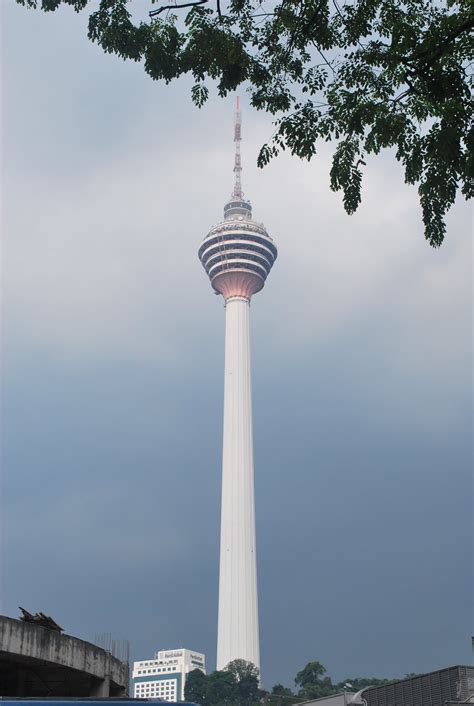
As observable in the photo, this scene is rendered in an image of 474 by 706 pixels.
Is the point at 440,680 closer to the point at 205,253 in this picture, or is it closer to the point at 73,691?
the point at 73,691

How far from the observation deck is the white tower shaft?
8708 millimetres

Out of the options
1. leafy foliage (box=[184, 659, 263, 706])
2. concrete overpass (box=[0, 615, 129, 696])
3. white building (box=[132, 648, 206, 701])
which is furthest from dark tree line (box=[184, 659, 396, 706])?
concrete overpass (box=[0, 615, 129, 696])

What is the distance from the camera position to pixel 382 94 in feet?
45.8

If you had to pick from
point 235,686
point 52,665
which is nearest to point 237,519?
point 235,686

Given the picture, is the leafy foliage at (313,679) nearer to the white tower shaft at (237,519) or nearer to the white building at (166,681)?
the white tower shaft at (237,519)

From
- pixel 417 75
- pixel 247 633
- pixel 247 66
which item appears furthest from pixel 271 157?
pixel 247 633

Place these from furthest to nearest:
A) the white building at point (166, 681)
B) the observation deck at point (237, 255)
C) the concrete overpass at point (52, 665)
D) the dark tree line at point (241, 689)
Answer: the white building at point (166, 681) → the observation deck at point (237, 255) → the dark tree line at point (241, 689) → the concrete overpass at point (52, 665)

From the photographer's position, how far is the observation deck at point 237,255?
14588cm

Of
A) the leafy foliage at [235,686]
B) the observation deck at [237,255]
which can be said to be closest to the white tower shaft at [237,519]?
the leafy foliage at [235,686]

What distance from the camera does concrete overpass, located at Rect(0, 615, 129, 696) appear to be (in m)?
19.7

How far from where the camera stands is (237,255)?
479ft

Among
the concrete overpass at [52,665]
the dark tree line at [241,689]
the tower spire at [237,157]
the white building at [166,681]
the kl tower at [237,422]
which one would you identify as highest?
the tower spire at [237,157]

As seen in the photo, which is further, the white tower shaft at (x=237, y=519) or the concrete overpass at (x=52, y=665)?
the white tower shaft at (x=237, y=519)

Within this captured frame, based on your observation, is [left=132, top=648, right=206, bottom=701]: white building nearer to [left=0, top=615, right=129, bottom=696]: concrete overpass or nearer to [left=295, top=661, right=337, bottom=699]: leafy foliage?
[left=295, top=661, right=337, bottom=699]: leafy foliage
